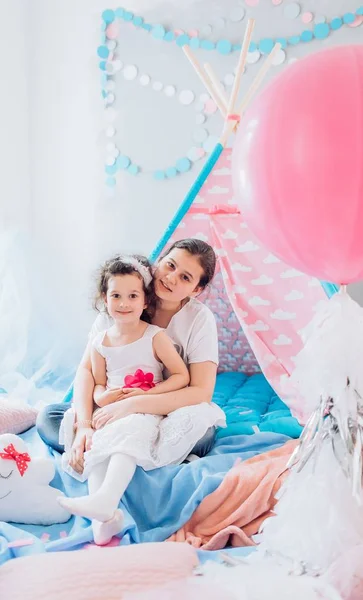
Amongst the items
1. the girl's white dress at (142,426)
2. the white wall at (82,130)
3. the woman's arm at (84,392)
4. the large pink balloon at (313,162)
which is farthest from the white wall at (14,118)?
the large pink balloon at (313,162)

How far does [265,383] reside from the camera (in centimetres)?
262

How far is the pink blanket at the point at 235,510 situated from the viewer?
5.19 ft

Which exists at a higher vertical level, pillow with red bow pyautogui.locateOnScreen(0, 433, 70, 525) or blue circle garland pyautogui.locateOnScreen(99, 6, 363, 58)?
blue circle garland pyautogui.locateOnScreen(99, 6, 363, 58)

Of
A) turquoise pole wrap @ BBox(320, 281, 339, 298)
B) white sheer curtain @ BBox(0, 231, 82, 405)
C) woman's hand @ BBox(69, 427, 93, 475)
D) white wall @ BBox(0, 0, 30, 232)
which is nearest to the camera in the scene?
woman's hand @ BBox(69, 427, 93, 475)

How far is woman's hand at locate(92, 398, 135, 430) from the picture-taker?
1807 millimetres

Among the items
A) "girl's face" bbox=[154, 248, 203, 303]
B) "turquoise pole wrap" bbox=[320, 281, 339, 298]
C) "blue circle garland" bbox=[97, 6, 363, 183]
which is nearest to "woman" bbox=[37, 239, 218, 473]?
"girl's face" bbox=[154, 248, 203, 303]

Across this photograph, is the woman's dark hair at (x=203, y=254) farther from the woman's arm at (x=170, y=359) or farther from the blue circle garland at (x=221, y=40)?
the blue circle garland at (x=221, y=40)

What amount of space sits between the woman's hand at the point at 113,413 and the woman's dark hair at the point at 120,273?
1.12 feet

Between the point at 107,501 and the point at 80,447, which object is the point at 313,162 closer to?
the point at 107,501

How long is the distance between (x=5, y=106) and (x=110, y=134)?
504 mm

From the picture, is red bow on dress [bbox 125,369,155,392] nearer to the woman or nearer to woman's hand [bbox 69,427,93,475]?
the woman

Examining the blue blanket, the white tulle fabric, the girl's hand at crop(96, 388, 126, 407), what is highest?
the girl's hand at crop(96, 388, 126, 407)

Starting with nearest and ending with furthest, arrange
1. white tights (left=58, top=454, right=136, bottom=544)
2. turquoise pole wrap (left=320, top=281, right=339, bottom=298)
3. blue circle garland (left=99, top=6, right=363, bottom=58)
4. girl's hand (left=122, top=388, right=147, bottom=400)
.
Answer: white tights (left=58, top=454, right=136, bottom=544)
girl's hand (left=122, top=388, right=147, bottom=400)
turquoise pole wrap (left=320, top=281, right=339, bottom=298)
blue circle garland (left=99, top=6, right=363, bottom=58)

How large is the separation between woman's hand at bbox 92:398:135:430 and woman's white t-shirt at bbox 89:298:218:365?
Result: 267 mm
